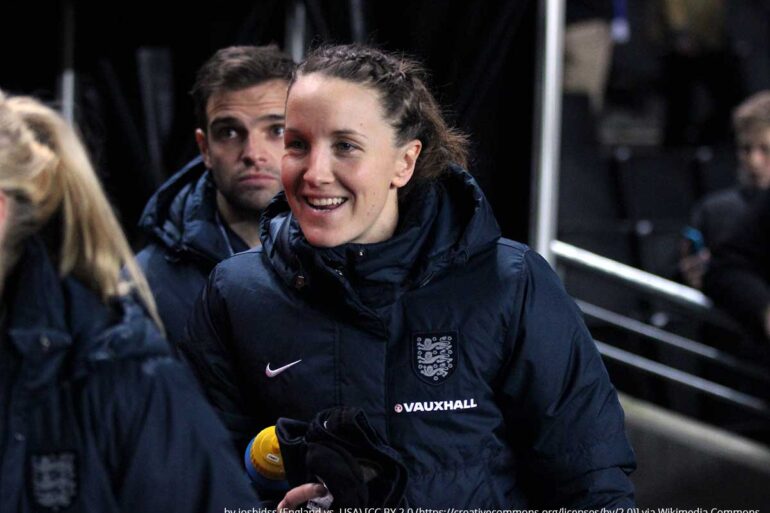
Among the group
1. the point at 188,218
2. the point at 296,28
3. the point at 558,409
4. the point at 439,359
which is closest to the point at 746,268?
the point at 296,28

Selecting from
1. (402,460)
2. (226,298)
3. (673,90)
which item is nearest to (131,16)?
(226,298)

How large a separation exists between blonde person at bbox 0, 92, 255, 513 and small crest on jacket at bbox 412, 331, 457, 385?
56cm

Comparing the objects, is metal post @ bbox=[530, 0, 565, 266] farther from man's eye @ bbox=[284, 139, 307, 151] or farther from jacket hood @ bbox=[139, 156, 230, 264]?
man's eye @ bbox=[284, 139, 307, 151]

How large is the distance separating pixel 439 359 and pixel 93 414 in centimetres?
77

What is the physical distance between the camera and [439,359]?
8.53 ft

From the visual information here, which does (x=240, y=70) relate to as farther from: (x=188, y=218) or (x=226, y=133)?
(x=188, y=218)

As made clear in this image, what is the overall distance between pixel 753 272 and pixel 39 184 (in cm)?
378

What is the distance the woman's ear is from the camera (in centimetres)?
276

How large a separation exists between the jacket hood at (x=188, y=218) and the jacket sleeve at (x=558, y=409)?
0.96m

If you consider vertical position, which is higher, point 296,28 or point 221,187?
point 296,28

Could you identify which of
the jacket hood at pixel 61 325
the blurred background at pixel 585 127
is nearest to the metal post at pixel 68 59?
the blurred background at pixel 585 127

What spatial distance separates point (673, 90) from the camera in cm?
830

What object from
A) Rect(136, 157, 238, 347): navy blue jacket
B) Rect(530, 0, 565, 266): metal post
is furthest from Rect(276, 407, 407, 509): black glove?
Rect(530, 0, 565, 266): metal post

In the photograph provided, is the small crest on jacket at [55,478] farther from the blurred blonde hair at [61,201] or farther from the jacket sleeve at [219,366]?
the jacket sleeve at [219,366]
